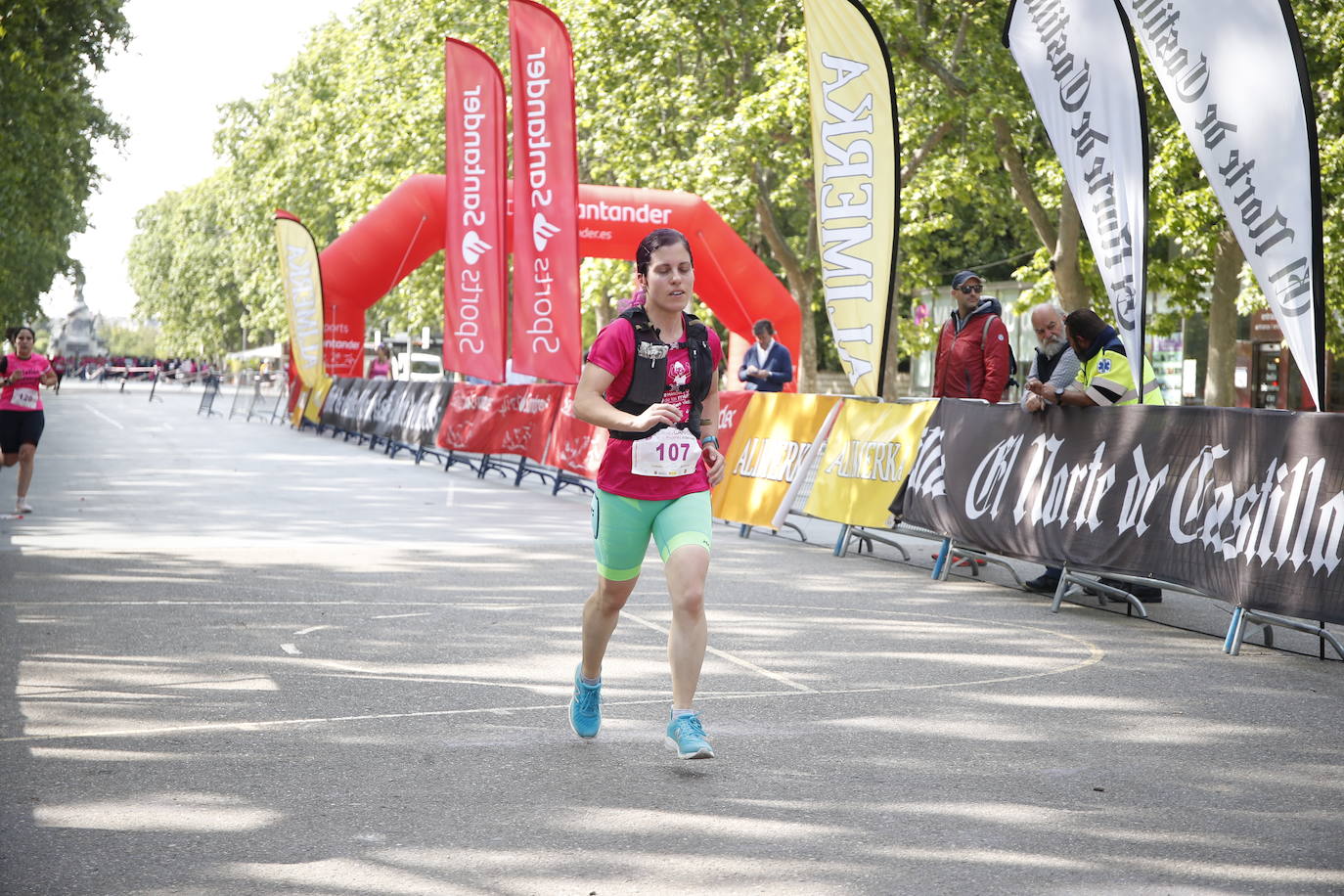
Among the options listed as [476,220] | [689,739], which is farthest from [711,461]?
[476,220]

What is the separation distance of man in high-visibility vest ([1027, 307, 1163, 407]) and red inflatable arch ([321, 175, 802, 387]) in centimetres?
1617

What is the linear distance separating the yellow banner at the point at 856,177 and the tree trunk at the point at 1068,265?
12066mm

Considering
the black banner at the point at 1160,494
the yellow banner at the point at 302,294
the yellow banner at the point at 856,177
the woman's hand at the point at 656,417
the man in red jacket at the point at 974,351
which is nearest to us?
the woman's hand at the point at 656,417

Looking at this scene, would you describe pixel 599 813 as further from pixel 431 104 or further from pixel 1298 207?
pixel 431 104

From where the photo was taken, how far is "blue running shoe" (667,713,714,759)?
576 centimetres

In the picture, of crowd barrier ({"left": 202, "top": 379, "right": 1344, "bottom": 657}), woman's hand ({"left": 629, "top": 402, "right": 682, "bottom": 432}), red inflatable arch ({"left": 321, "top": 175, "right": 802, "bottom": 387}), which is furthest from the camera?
red inflatable arch ({"left": 321, "top": 175, "right": 802, "bottom": 387})

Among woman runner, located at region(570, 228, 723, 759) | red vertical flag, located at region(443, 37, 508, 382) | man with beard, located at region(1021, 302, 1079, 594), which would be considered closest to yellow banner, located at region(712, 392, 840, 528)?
man with beard, located at region(1021, 302, 1079, 594)

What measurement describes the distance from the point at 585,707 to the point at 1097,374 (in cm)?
540

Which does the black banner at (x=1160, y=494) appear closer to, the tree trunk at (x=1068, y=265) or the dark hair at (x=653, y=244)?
the dark hair at (x=653, y=244)

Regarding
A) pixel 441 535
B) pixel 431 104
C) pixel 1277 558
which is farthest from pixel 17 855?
pixel 431 104

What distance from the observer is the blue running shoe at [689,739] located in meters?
5.76

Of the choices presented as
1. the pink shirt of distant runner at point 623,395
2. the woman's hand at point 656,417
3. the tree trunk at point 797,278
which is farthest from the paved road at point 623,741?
the tree trunk at point 797,278

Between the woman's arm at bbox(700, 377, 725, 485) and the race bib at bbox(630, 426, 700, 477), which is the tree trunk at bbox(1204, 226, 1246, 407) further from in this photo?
the race bib at bbox(630, 426, 700, 477)

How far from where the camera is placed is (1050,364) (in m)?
11.7
